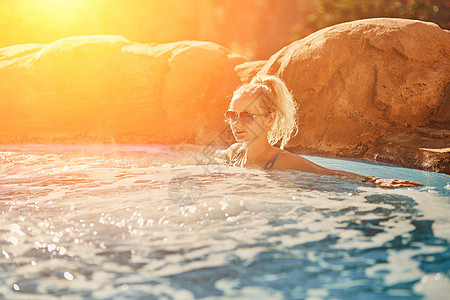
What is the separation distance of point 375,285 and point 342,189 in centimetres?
146

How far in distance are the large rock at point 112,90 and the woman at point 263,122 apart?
12.2 feet

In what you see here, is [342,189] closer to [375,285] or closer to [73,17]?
[375,285]

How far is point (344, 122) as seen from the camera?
221 inches

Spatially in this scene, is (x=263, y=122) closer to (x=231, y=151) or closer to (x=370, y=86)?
(x=231, y=151)

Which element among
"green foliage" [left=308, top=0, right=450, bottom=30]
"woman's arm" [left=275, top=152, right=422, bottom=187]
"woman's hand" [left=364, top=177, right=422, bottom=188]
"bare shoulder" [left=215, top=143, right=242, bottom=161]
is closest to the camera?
"woman's hand" [left=364, top=177, right=422, bottom=188]

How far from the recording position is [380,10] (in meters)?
13.0

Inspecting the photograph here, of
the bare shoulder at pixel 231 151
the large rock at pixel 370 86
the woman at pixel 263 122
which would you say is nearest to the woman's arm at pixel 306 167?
the woman at pixel 263 122

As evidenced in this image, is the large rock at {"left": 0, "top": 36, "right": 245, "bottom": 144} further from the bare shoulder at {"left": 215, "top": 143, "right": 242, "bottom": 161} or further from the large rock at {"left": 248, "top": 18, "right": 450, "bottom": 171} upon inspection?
the bare shoulder at {"left": 215, "top": 143, "right": 242, "bottom": 161}

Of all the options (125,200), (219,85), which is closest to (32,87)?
(219,85)

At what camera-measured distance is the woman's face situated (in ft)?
11.1

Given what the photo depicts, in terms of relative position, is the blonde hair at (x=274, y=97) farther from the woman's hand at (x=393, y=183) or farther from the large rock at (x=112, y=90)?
the large rock at (x=112, y=90)

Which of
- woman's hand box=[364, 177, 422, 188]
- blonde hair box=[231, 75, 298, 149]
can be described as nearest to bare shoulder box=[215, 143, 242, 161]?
blonde hair box=[231, 75, 298, 149]

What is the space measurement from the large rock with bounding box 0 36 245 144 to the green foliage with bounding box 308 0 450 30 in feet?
21.8

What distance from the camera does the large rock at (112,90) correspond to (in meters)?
7.74
